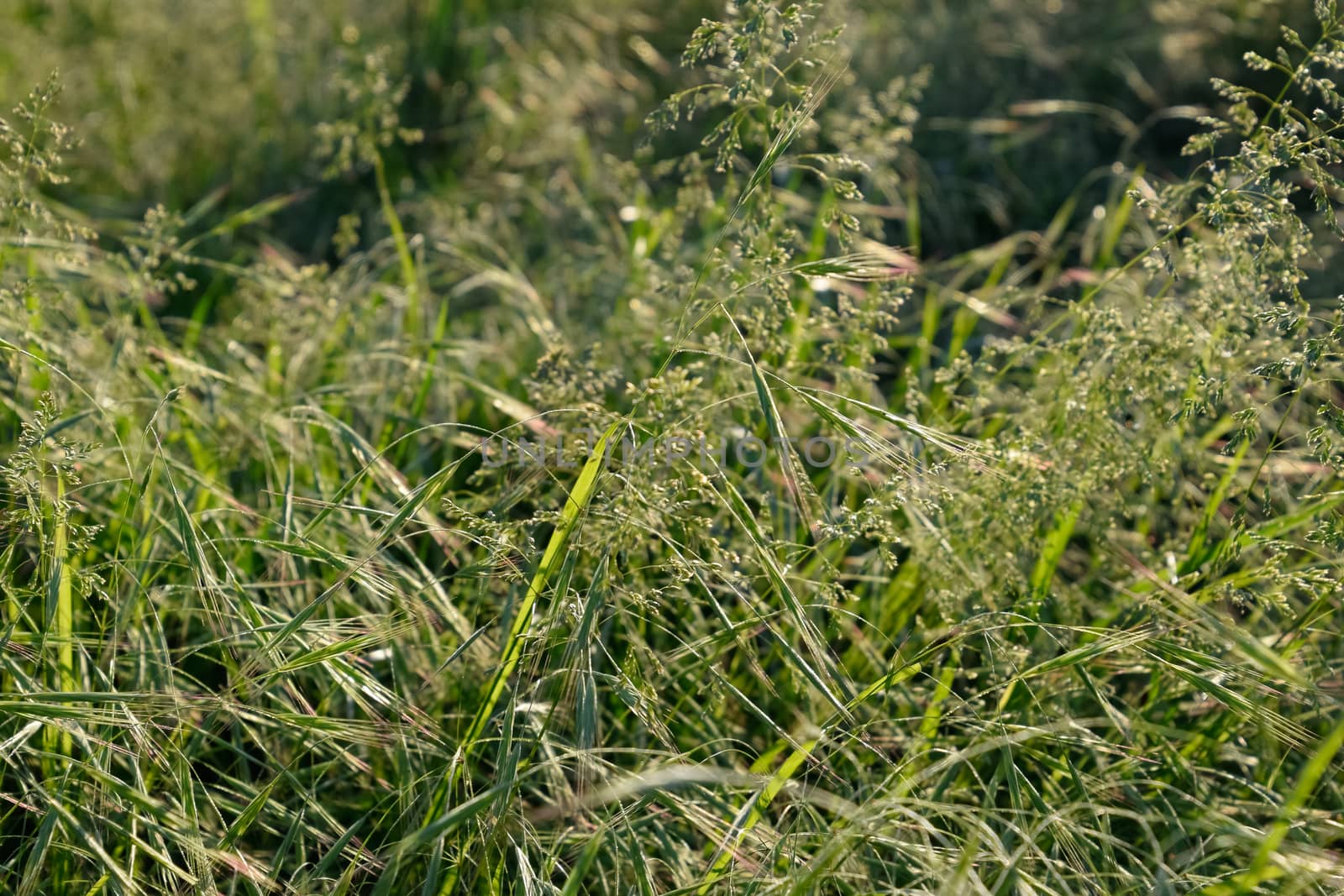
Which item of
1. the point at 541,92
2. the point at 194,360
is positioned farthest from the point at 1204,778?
the point at 541,92

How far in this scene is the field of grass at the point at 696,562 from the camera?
1280 mm

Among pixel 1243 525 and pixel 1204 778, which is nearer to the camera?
pixel 1243 525

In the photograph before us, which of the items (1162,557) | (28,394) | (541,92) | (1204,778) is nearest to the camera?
(1204,778)

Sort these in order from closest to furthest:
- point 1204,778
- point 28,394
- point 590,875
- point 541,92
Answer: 1. point 590,875
2. point 1204,778
3. point 28,394
4. point 541,92

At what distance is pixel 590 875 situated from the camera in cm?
144

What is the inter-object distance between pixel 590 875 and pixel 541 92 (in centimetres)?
250

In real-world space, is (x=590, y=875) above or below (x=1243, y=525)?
below

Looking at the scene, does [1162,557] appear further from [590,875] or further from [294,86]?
[294,86]

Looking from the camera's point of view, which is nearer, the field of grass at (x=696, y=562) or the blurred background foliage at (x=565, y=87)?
the field of grass at (x=696, y=562)

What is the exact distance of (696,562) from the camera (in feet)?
4.28

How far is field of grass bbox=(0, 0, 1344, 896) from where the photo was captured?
128 cm

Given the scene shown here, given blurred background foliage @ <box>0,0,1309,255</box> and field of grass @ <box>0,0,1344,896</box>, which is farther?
blurred background foliage @ <box>0,0,1309,255</box>

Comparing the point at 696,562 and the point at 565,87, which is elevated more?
the point at 565,87

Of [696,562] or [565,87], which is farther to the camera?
[565,87]
